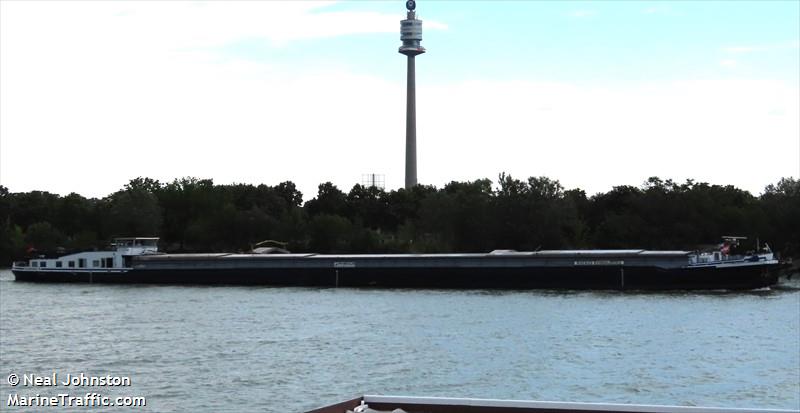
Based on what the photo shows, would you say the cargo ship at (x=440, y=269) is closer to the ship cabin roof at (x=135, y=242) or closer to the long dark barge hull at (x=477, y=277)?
the long dark barge hull at (x=477, y=277)

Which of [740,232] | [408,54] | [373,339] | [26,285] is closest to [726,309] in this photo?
[373,339]

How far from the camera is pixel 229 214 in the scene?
125m

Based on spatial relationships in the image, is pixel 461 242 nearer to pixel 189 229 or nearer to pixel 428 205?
pixel 428 205

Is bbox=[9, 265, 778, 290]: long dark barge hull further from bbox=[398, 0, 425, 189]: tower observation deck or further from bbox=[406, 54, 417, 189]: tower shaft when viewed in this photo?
bbox=[398, 0, 425, 189]: tower observation deck

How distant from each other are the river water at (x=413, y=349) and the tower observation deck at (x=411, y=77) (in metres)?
120

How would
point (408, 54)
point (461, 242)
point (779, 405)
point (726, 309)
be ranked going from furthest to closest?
point (408, 54) → point (461, 242) → point (726, 309) → point (779, 405)

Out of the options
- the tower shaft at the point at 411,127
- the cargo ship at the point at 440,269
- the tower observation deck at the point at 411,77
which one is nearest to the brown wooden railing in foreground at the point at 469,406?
the cargo ship at the point at 440,269

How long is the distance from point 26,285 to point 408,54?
378ft

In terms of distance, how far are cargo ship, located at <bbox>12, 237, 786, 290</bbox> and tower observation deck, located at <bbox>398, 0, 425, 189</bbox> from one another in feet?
310

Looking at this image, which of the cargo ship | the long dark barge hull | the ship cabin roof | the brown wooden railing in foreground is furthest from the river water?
the ship cabin roof

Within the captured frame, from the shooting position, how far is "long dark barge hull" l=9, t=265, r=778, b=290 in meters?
69.9

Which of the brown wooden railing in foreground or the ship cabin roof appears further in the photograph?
the ship cabin roof

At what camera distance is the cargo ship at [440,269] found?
70250 mm

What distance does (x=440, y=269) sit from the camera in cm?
7719
